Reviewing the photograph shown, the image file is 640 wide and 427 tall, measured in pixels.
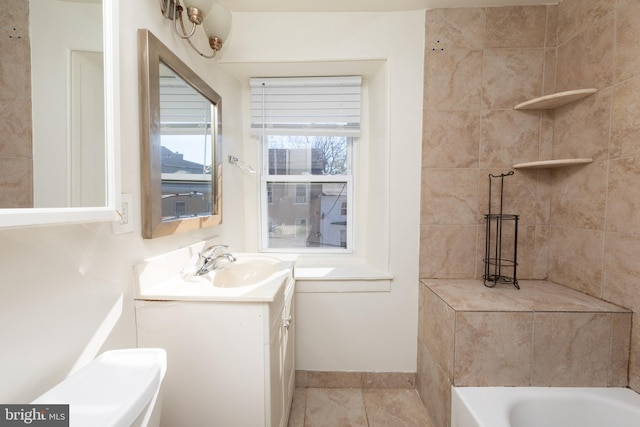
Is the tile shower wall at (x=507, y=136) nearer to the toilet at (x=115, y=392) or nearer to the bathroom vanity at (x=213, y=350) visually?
the bathroom vanity at (x=213, y=350)

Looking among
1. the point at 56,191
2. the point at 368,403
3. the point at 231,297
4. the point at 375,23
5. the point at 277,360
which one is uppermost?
the point at 375,23

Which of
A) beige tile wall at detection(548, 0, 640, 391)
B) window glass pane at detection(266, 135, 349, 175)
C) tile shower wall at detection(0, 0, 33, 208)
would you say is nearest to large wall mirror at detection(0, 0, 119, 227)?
tile shower wall at detection(0, 0, 33, 208)

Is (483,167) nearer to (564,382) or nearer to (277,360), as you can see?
(564,382)

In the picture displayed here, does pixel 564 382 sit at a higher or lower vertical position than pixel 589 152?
lower

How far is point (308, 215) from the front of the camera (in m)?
2.07

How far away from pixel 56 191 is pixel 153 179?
0.40m

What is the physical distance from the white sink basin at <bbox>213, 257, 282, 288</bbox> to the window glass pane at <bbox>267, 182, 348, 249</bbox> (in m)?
0.54

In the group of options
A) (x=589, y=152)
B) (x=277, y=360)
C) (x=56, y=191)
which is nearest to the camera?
(x=56, y=191)

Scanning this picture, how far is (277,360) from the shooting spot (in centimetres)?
107

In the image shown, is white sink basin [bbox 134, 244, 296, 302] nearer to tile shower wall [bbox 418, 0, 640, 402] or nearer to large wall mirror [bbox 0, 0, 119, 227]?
large wall mirror [bbox 0, 0, 119, 227]

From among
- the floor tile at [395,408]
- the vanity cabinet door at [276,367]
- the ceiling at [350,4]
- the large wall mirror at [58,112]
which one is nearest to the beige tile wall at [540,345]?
the floor tile at [395,408]

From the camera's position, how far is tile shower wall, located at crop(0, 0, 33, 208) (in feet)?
1.70

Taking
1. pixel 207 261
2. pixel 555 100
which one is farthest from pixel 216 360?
pixel 555 100

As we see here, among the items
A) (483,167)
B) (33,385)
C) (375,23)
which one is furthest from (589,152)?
(33,385)
